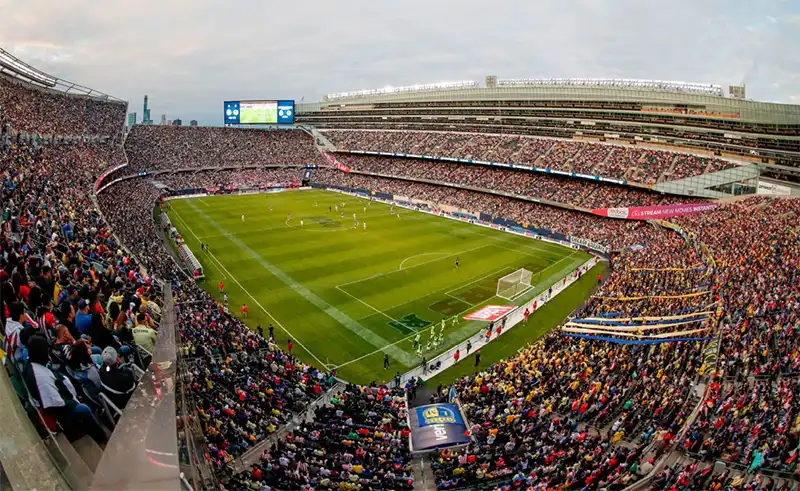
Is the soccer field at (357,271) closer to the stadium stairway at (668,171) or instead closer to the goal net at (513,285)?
the goal net at (513,285)

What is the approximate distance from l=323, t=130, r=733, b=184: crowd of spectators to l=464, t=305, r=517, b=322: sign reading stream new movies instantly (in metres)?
33.3

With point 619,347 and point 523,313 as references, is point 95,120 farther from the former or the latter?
point 619,347

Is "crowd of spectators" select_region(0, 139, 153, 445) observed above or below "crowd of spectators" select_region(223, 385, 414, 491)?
above

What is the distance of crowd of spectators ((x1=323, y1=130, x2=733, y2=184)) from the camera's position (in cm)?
5650

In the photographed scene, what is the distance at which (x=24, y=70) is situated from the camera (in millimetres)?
52906

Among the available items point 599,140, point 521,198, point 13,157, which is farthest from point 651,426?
point 599,140

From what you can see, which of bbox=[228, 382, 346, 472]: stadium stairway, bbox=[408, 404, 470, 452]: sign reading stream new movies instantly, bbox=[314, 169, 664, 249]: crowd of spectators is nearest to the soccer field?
bbox=[228, 382, 346, 472]: stadium stairway

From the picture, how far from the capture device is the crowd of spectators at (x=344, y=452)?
44.1ft

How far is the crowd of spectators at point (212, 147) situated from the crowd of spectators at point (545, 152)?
30.7 ft

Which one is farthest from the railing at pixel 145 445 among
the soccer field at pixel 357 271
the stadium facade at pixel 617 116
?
the stadium facade at pixel 617 116

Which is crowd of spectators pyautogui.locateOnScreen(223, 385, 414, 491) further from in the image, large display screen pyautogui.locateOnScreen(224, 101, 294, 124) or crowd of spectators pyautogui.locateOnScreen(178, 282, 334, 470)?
large display screen pyautogui.locateOnScreen(224, 101, 294, 124)

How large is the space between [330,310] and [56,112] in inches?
1917

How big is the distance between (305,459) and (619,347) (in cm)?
1493

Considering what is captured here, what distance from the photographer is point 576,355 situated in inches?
840
